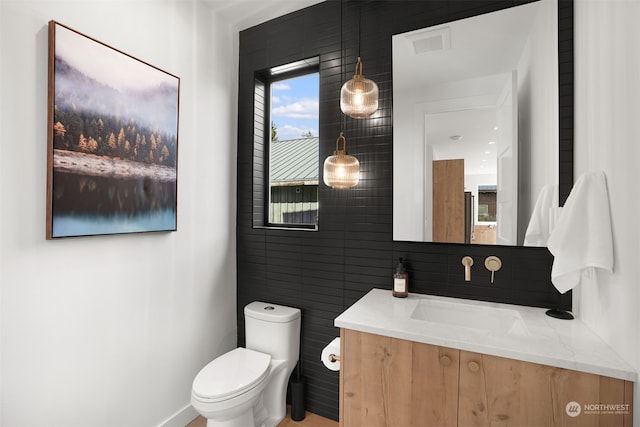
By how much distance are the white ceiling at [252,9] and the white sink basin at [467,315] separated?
1930 mm

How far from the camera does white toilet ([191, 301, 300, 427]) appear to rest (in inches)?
62.0

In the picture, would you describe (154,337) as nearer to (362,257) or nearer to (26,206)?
(26,206)

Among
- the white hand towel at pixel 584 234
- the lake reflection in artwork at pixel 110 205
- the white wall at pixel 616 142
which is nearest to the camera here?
the white wall at pixel 616 142

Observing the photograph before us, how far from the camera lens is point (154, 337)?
1.82 meters

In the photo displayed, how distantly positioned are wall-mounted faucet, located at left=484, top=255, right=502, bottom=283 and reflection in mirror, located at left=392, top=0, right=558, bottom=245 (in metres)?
0.09

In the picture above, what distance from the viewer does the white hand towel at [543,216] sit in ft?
4.79

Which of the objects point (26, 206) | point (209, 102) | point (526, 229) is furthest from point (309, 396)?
point (209, 102)

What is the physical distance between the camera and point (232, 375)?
1715 mm

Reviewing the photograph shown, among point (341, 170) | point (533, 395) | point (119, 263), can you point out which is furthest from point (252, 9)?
point (533, 395)

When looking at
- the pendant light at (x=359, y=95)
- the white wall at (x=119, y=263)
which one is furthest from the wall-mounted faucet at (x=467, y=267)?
the white wall at (x=119, y=263)

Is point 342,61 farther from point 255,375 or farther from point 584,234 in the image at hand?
point 255,375

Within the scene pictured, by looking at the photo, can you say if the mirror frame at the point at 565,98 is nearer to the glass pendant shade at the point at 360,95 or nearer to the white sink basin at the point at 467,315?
the white sink basin at the point at 467,315

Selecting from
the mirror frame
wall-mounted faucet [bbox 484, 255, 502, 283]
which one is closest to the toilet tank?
wall-mounted faucet [bbox 484, 255, 502, 283]

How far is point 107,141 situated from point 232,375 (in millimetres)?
1315
